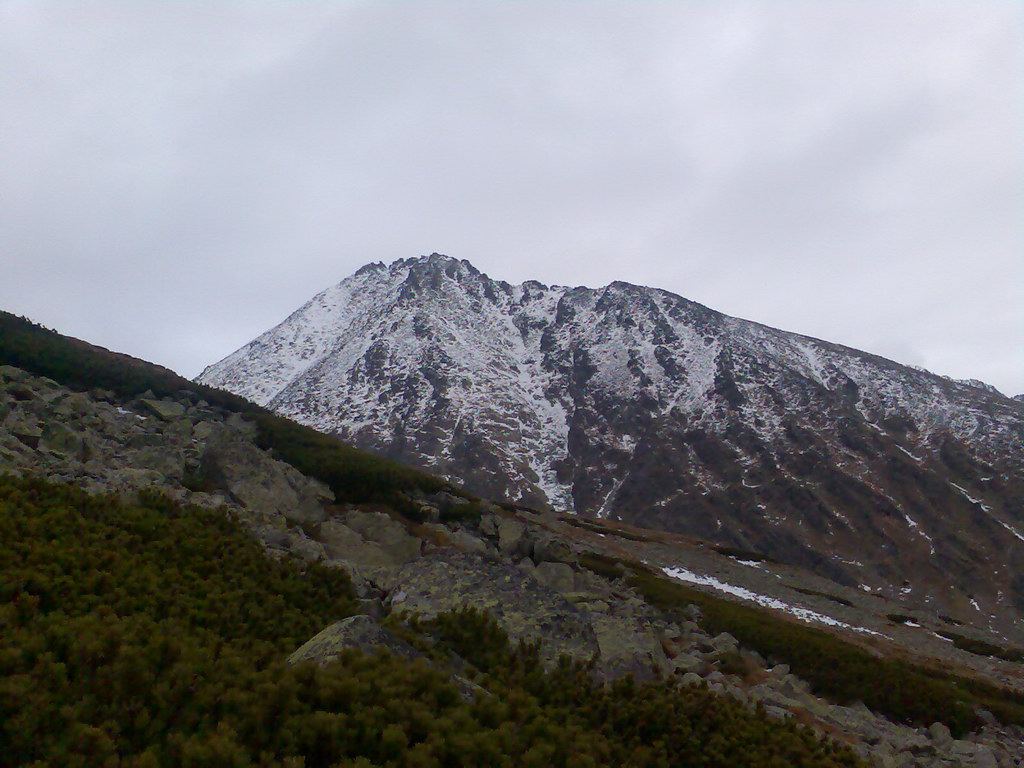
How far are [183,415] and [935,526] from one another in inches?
4900

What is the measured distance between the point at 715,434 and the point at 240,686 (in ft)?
473

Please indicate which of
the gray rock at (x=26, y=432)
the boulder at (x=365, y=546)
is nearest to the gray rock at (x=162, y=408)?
the gray rock at (x=26, y=432)

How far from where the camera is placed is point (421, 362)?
173625mm

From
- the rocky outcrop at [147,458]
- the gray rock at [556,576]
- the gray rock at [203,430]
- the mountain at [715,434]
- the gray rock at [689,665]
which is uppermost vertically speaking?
the mountain at [715,434]

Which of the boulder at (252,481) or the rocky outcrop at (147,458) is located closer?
the rocky outcrop at (147,458)

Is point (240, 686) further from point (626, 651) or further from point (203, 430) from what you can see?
point (203, 430)

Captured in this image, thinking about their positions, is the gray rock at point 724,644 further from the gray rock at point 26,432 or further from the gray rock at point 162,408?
the gray rock at point 162,408

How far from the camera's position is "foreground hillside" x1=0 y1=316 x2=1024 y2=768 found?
588 cm

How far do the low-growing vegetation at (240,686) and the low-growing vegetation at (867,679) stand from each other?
1331cm

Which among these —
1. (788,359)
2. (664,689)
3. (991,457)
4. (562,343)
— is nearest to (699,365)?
(788,359)

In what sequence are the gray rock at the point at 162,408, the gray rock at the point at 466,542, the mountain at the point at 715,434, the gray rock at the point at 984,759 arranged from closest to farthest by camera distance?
the gray rock at the point at 984,759 < the gray rock at the point at 466,542 < the gray rock at the point at 162,408 < the mountain at the point at 715,434

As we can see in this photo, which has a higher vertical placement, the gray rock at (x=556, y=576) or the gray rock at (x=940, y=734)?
the gray rock at (x=556, y=576)

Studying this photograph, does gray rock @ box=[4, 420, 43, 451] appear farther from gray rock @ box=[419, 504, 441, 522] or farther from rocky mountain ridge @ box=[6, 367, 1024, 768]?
gray rock @ box=[419, 504, 441, 522]

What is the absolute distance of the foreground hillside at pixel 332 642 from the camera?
5.88 metres
